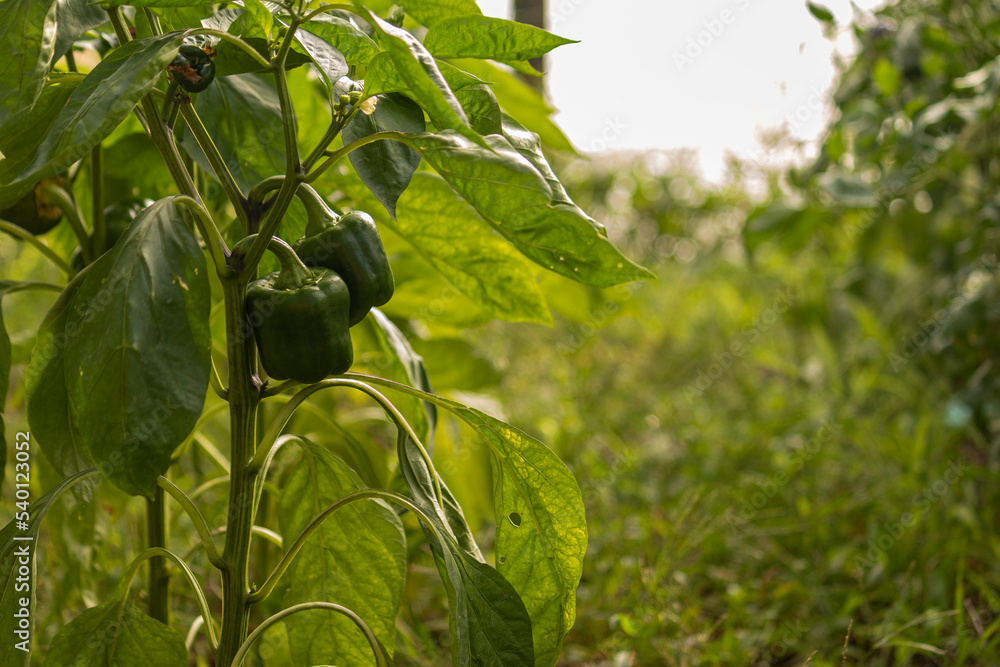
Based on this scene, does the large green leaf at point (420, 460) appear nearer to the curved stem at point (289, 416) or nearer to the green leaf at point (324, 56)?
the curved stem at point (289, 416)

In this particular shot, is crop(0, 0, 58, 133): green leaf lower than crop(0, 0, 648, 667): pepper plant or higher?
higher

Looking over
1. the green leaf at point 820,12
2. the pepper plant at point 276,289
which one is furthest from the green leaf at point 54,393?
the green leaf at point 820,12

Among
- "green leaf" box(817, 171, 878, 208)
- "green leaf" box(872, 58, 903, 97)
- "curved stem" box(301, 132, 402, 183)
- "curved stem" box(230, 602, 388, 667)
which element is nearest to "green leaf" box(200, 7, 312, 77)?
"curved stem" box(301, 132, 402, 183)

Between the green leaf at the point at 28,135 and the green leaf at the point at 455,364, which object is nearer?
the green leaf at the point at 28,135

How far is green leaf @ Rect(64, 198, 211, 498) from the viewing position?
18.3 inches

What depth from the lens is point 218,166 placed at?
0.60 meters

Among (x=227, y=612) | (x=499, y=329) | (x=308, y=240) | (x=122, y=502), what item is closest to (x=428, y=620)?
(x=122, y=502)

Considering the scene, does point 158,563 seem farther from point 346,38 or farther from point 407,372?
point 346,38

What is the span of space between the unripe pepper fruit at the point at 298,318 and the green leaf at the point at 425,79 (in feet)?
0.53

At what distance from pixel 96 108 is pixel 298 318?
0.59 feet

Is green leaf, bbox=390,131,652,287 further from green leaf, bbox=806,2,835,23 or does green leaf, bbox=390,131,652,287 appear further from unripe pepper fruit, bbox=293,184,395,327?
green leaf, bbox=806,2,835,23

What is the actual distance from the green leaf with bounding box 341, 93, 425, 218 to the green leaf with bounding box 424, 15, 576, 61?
0.05m

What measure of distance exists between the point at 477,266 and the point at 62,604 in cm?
68

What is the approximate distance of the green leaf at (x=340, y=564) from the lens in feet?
2.33
